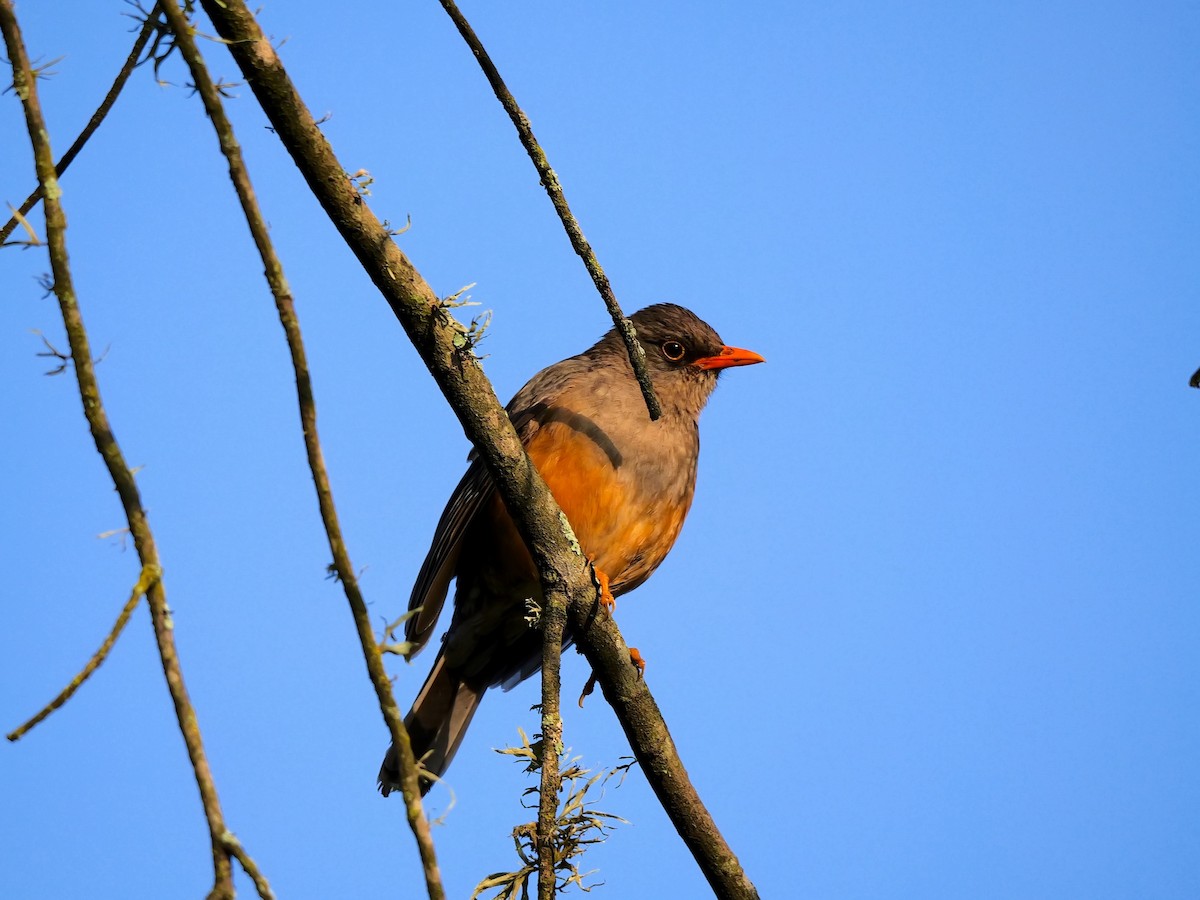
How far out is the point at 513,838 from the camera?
3439mm

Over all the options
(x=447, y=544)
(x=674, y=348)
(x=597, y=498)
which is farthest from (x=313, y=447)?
(x=674, y=348)

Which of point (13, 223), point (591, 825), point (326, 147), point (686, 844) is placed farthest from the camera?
point (686, 844)

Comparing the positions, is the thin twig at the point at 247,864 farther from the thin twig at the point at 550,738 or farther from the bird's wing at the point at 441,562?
the bird's wing at the point at 441,562

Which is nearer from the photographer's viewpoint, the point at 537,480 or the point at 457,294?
the point at 457,294

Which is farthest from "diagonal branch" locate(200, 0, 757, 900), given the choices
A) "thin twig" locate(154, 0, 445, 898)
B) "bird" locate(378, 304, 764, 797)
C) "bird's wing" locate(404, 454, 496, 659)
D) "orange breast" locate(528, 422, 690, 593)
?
"bird's wing" locate(404, 454, 496, 659)

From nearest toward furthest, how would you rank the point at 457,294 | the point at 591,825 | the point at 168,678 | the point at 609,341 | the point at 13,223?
the point at 168,678
the point at 13,223
the point at 457,294
the point at 591,825
the point at 609,341

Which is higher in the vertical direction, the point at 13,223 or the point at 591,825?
the point at 13,223

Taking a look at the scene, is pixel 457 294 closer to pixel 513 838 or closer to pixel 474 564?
pixel 513 838

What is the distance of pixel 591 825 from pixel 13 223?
2.19 meters

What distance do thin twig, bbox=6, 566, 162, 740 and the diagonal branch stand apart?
4.30 ft

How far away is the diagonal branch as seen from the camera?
112 inches

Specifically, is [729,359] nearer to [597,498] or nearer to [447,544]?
[597,498]

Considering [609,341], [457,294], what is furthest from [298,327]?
[609,341]

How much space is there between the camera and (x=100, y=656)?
1938mm
